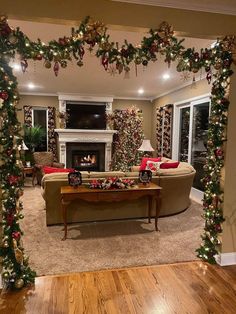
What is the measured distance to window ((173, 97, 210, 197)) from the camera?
5.53 m

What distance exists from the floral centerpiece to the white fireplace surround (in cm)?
431

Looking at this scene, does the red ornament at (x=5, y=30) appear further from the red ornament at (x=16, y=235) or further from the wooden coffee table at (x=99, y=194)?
the wooden coffee table at (x=99, y=194)

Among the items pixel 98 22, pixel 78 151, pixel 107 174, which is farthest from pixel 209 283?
pixel 78 151

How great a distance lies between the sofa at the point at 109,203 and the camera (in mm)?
3688

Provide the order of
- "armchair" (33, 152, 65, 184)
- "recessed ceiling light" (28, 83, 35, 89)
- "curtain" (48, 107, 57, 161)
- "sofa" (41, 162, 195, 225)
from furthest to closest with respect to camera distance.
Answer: "curtain" (48, 107, 57, 161) → "armchair" (33, 152, 65, 184) → "recessed ceiling light" (28, 83, 35, 89) → "sofa" (41, 162, 195, 225)

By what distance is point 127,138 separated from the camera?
7707 mm

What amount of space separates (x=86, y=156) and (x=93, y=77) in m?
3.28

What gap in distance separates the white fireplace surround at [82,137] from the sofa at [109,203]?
3870 millimetres

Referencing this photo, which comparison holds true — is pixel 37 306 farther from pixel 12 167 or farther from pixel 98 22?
pixel 98 22

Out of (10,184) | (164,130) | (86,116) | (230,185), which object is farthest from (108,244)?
(86,116)

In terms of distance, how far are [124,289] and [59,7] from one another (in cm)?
279

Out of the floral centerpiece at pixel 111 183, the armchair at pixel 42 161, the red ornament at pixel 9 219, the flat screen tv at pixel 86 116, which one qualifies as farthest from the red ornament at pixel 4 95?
the flat screen tv at pixel 86 116

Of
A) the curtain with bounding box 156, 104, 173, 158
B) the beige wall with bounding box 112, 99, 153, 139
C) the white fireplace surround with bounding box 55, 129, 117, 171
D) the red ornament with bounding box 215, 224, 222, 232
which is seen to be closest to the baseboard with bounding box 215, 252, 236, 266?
the red ornament with bounding box 215, 224, 222, 232

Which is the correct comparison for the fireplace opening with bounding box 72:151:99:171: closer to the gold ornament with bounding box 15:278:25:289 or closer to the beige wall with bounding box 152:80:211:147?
the beige wall with bounding box 152:80:211:147
